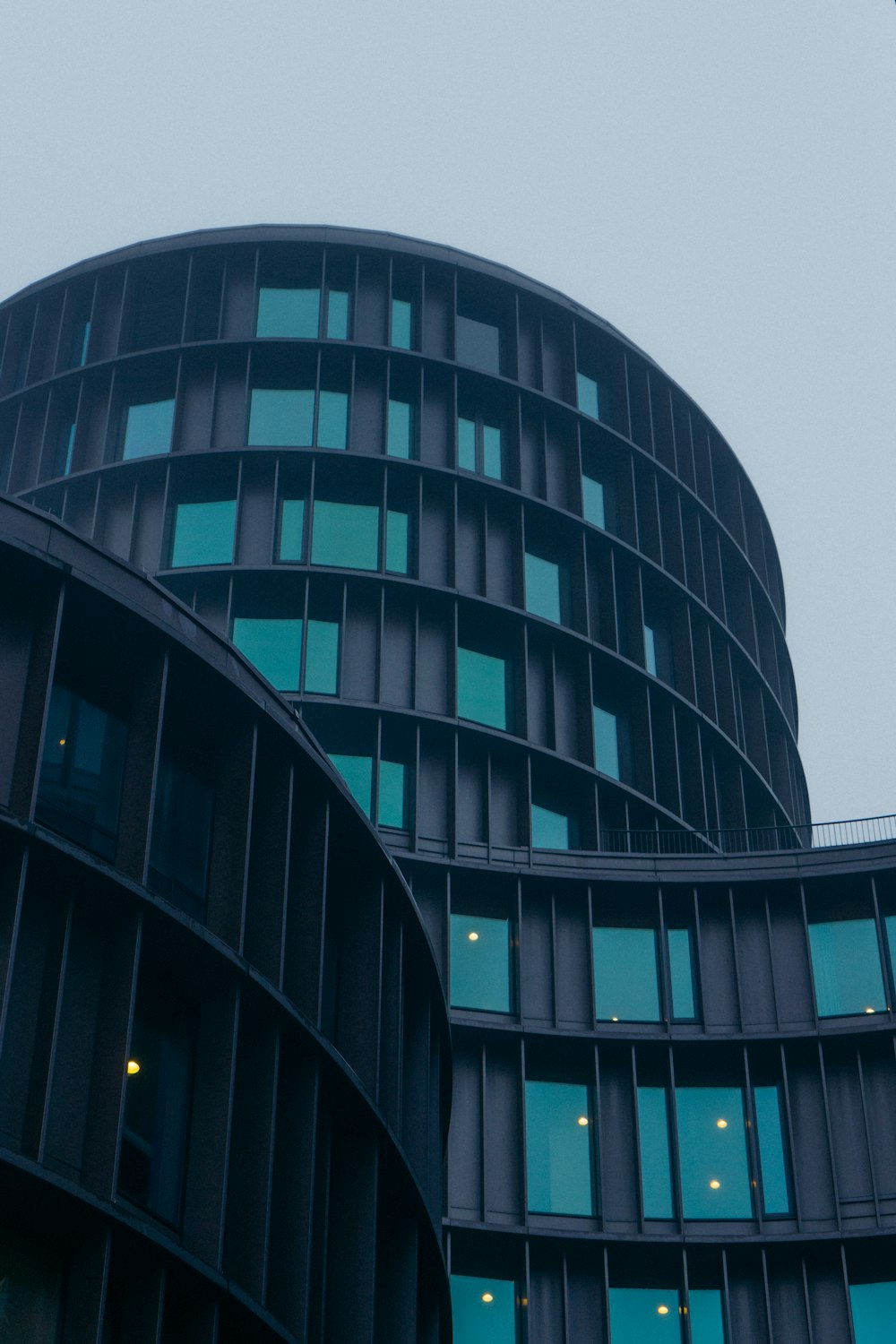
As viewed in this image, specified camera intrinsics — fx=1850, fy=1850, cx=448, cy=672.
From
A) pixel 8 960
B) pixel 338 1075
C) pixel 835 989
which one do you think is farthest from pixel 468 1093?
→ pixel 8 960

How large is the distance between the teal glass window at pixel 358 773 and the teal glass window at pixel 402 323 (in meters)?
13.9

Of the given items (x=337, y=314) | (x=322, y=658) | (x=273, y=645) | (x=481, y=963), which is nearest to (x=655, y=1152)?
(x=481, y=963)

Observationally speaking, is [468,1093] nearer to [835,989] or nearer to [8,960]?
[835,989]

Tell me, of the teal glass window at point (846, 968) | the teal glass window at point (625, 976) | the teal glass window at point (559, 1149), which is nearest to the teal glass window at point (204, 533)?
the teal glass window at point (625, 976)

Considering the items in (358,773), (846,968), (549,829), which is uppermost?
(358,773)

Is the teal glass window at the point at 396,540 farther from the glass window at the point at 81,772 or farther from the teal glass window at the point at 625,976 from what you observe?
the glass window at the point at 81,772

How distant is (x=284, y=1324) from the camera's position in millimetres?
20656

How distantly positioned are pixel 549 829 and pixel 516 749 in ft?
7.67

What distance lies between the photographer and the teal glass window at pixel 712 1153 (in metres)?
38.4

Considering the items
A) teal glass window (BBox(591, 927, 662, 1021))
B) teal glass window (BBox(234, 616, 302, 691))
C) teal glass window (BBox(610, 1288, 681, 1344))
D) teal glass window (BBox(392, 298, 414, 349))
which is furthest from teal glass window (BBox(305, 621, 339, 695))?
teal glass window (BBox(610, 1288, 681, 1344))

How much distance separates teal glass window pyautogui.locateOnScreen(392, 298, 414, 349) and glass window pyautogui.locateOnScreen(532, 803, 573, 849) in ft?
48.6

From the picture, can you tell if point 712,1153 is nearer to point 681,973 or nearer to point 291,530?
point 681,973

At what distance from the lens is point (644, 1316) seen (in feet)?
124

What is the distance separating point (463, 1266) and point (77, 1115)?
68.3ft
